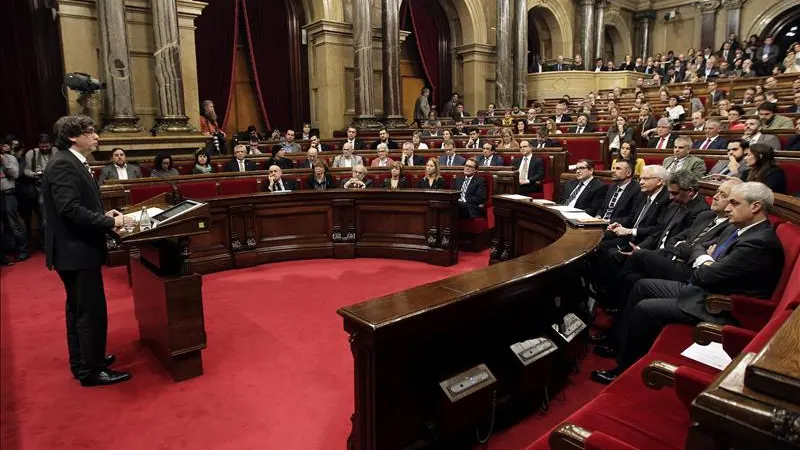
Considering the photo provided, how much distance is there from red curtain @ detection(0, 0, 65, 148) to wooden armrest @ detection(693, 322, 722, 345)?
358 inches

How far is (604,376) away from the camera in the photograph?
289cm

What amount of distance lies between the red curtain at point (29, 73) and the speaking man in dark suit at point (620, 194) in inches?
316

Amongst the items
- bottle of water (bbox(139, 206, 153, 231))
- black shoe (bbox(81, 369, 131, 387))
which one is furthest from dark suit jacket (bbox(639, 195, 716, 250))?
black shoe (bbox(81, 369, 131, 387))

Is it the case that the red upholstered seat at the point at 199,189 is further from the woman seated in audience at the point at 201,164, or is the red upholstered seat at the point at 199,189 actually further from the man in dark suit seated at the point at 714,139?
the man in dark suit seated at the point at 714,139

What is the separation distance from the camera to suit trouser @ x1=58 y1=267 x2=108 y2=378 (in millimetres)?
2865

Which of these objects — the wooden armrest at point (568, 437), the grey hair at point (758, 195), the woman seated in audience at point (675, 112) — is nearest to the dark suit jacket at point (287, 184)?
the grey hair at point (758, 195)

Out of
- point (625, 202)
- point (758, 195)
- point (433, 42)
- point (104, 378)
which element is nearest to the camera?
point (758, 195)

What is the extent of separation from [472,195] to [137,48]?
19.6 ft

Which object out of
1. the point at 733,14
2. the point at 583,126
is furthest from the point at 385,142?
the point at 733,14

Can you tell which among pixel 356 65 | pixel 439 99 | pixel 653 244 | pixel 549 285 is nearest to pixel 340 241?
pixel 653 244

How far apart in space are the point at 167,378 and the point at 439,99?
1306 cm

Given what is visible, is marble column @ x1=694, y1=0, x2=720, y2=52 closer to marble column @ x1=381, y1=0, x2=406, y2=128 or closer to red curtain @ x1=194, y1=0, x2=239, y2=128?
marble column @ x1=381, y1=0, x2=406, y2=128

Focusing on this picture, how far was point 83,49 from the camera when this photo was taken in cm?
788

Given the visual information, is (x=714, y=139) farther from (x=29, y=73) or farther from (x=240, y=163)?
(x=29, y=73)
